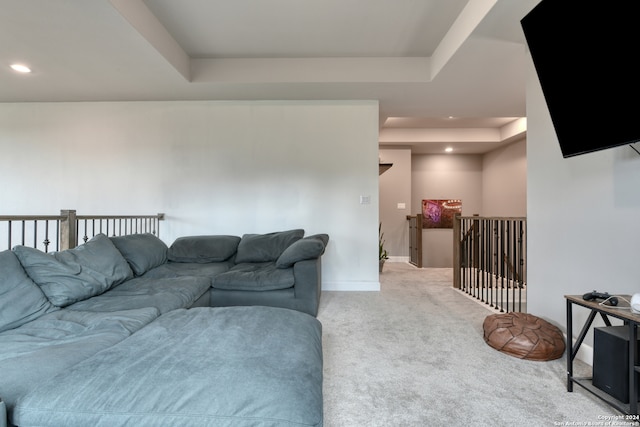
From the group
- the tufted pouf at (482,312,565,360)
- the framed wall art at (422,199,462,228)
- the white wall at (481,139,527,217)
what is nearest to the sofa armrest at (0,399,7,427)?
the tufted pouf at (482,312,565,360)

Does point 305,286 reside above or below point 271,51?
below

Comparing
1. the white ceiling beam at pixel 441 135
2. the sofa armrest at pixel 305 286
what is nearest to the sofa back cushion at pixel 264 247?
the sofa armrest at pixel 305 286

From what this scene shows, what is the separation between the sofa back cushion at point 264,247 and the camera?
11.0ft

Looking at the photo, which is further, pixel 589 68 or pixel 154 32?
pixel 154 32

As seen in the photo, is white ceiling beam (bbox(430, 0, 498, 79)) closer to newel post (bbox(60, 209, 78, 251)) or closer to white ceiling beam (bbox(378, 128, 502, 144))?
white ceiling beam (bbox(378, 128, 502, 144))

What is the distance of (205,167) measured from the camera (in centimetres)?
396

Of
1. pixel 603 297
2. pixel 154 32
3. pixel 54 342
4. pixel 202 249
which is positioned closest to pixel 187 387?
pixel 54 342

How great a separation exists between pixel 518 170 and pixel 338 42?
4.75 meters

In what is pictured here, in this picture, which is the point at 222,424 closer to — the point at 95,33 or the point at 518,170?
the point at 95,33

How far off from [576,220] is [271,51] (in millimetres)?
3122

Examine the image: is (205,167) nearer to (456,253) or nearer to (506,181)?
(456,253)

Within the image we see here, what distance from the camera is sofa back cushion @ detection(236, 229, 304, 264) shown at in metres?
3.36

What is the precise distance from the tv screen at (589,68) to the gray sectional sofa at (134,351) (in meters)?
1.77

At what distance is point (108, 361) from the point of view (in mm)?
1105
